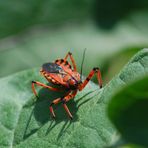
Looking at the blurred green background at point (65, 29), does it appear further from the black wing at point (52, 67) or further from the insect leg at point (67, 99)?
the insect leg at point (67, 99)

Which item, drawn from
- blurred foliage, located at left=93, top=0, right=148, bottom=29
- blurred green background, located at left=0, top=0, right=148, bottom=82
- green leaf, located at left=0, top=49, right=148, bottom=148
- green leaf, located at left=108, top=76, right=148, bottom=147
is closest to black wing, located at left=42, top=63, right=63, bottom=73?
green leaf, located at left=0, top=49, right=148, bottom=148

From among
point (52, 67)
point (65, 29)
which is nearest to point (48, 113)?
point (52, 67)

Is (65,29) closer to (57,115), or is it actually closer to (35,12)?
(35,12)

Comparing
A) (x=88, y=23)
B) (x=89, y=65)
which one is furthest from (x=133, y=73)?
(x=88, y=23)

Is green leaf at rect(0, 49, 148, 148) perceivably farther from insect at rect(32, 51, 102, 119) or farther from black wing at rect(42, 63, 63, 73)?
black wing at rect(42, 63, 63, 73)

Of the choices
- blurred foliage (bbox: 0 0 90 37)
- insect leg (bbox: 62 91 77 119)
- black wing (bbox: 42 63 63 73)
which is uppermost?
blurred foliage (bbox: 0 0 90 37)

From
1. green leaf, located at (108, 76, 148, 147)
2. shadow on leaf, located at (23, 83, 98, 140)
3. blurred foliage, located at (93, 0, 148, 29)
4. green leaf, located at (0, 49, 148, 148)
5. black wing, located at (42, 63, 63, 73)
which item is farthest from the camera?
blurred foliage, located at (93, 0, 148, 29)

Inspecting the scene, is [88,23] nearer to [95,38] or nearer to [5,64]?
[95,38]

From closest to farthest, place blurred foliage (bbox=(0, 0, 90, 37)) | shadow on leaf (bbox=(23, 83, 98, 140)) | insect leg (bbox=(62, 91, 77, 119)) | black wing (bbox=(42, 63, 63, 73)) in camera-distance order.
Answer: shadow on leaf (bbox=(23, 83, 98, 140))
insect leg (bbox=(62, 91, 77, 119))
black wing (bbox=(42, 63, 63, 73))
blurred foliage (bbox=(0, 0, 90, 37))
